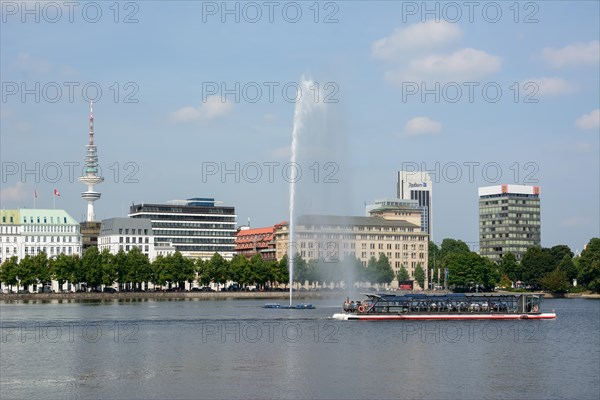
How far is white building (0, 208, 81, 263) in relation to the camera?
19450 cm

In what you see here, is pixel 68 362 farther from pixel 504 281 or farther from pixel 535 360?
pixel 504 281

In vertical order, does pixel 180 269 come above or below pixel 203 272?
above

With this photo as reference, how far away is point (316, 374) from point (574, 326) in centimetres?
4521

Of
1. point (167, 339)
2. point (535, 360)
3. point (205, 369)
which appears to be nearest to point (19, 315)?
point (167, 339)

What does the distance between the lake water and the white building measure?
104500 millimetres

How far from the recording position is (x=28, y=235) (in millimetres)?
195875

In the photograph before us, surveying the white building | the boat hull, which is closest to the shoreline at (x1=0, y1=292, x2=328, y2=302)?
the white building

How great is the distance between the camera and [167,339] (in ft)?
243

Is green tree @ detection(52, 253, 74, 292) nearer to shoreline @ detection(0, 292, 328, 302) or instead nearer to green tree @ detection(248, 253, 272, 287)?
shoreline @ detection(0, 292, 328, 302)

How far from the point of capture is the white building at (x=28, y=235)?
638 feet

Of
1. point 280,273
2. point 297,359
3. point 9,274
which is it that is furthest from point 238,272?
point 297,359

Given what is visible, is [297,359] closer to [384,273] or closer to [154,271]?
[154,271]

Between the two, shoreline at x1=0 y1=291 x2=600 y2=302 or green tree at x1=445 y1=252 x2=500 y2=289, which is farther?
green tree at x1=445 y1=252 x2=500 y2=289

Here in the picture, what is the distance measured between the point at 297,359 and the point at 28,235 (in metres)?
146
